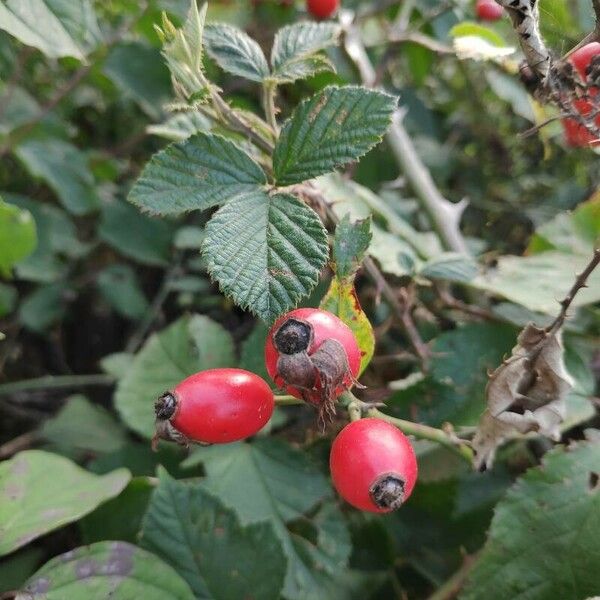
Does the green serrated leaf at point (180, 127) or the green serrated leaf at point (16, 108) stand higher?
the green serrated leaf at point (16, 108)

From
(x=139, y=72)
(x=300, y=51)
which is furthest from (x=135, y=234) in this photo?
(x=300, y=51)

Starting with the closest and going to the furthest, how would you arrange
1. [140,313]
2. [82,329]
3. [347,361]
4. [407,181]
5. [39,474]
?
[347,361], [39,474], [407,181], [140,313], [82,329]

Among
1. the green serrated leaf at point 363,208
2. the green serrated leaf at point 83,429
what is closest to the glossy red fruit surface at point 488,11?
the green serrated leaf at point 363,208

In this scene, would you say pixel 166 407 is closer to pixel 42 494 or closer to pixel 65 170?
pixel 42 494

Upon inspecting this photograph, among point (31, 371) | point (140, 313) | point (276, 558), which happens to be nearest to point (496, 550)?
point (276, 558)

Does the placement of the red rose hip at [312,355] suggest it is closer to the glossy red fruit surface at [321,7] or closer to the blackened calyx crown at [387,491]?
the blackened calyx crown at [387,491]

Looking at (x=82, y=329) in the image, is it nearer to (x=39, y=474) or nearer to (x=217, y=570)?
(x=39, y=474)
